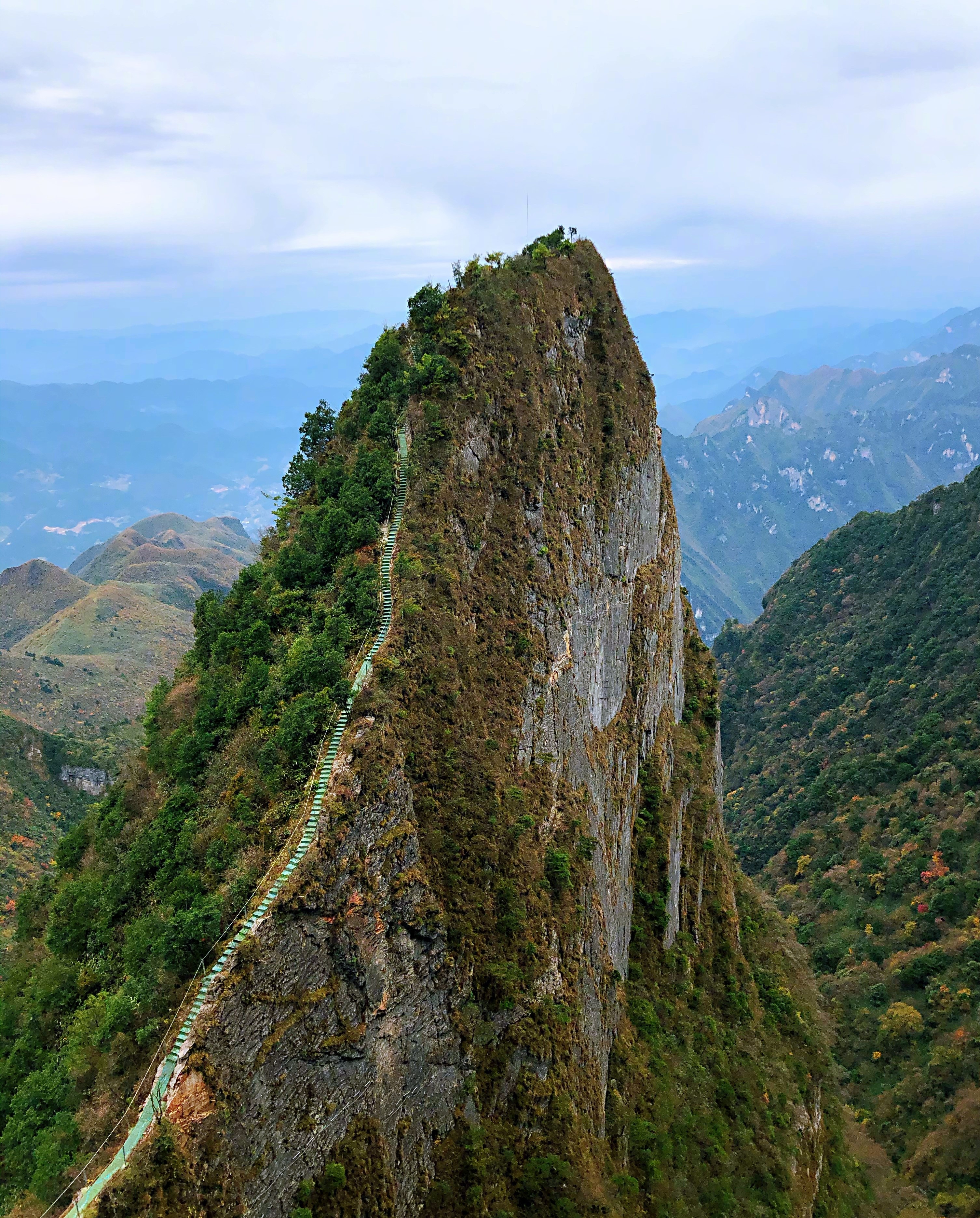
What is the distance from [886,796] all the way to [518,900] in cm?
7716

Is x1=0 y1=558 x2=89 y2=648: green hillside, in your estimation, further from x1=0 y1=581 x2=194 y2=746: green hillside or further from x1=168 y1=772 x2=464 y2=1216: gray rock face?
x1=168 y1=772 x2=464 y2=1216: gray rock face

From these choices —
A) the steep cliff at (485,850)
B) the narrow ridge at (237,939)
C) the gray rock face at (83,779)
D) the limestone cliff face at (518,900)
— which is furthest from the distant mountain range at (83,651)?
the narrow ridge at (237,939)

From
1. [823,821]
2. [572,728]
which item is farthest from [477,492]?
[823,821]

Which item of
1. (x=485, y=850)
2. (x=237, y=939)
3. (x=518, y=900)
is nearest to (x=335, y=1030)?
(x=237, y=939)

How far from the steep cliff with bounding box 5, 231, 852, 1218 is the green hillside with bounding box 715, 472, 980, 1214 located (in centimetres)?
1240

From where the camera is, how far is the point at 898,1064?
208 feet

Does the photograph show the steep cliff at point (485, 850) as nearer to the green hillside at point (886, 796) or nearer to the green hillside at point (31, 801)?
the green hillside at point (886, 796)

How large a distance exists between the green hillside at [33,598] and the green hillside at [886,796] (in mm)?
155002

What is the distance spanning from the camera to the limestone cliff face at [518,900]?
20781mm

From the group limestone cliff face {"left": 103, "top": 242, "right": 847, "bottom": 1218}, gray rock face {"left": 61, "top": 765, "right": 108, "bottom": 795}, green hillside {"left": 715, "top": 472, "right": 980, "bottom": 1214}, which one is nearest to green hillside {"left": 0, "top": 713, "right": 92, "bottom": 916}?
→ gray rock face {"left": 61, "top": 765, "right": 108, "bottom": 795}

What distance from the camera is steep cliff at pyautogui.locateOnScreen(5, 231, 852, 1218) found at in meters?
20.9

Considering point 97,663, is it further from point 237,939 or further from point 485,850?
point 237,939

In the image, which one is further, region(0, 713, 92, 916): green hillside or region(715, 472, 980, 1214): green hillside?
region(0, 713, 92, 916): green hillside

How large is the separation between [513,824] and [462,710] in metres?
4.65
